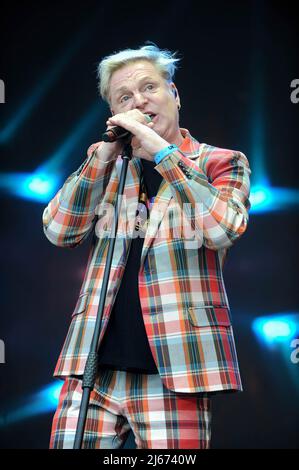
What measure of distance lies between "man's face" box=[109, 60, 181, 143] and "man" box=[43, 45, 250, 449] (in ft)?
0.20

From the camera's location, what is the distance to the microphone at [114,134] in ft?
4.99

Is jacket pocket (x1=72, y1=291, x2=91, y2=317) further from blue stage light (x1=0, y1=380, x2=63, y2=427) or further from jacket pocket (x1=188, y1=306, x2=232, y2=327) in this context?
blue stage light (x1=0, y1=380, x2=63, y2=427)

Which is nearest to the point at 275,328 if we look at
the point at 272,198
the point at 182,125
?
the point at 272,198

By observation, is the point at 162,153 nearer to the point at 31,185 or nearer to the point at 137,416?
the point at 137,416

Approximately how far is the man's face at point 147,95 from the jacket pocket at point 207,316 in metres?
0.50

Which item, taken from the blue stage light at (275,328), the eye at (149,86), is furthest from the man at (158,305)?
the blue stage light at (275,328)

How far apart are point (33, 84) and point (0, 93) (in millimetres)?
165

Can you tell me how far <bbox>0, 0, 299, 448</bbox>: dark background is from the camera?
9.45ft

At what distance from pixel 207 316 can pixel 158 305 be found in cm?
11

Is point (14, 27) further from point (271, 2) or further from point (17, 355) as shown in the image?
point (17, 355)

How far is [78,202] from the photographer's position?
1675mm

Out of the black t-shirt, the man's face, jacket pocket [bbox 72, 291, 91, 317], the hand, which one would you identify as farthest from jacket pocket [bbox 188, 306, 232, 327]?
the man's face

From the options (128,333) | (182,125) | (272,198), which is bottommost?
(128,333)

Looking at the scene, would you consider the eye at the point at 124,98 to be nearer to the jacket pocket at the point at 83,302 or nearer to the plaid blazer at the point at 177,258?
the plaid blazer at the point at 177,258
